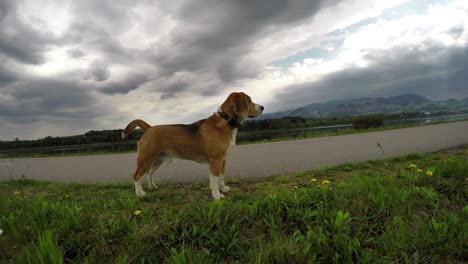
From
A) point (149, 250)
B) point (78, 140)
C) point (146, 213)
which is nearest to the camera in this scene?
point (149, 250)

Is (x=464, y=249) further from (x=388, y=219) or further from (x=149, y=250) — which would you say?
(x=149, y=250)

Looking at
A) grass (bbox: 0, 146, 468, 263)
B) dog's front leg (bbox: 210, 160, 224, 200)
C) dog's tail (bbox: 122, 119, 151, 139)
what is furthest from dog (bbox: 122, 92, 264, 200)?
grass (bbox: 0, 146, 468, 263)

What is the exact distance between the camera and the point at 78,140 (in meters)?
58.2

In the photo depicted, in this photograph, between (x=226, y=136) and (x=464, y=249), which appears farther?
(x=226, y=136)

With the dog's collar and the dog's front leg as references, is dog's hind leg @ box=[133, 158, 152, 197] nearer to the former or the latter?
the dog's front leg

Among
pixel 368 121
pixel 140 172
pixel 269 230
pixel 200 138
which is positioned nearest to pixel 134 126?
pixel 140 172

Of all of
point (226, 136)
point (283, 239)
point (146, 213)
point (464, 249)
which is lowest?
point (464, 249)

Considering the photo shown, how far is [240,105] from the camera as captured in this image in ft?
14.5

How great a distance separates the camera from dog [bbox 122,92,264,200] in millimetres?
4289

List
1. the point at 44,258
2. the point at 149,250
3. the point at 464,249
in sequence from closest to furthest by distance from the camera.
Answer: the point at 44,258
the point at 464,249
the point at 149,250

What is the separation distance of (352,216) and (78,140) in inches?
2645

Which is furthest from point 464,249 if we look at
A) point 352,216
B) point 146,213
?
point 146,213

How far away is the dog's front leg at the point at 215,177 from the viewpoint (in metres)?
3.89

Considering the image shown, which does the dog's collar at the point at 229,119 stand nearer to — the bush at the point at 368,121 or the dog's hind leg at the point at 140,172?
the dog's hind leg at the point at 140,172
